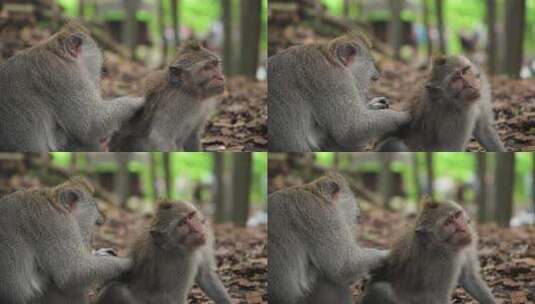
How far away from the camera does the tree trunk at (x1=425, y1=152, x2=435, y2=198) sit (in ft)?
21.0

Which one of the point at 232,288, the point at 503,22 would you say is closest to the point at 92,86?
the point at 232,288

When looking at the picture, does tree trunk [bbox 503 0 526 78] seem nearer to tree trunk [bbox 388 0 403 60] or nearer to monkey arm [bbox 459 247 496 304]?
tree trunk [bbox 388 0 403 60]

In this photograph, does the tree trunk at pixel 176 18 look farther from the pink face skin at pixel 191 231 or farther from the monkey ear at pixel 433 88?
the monkey ear at pixel 433 88

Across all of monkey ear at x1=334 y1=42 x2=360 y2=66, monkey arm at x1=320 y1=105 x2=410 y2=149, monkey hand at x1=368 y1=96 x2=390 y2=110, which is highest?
monkey ear at x1=334 y1=42 x2=360 y2=66

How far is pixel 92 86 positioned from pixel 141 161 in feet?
1.94

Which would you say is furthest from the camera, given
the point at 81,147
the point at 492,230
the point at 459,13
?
the point at 492,230

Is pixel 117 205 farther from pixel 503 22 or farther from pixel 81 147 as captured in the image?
pixel 503 22

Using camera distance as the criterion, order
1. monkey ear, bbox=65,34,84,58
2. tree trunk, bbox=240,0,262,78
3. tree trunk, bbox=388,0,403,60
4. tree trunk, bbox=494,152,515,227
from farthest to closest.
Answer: tree trunk, bbox=494,152,515,227 < tree trunk, bbox=240,0,262,78 < tree trunk, bbox=388,0,403,60 < monkey ear, bbox=65,34,84,58

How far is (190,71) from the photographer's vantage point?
20.2ft

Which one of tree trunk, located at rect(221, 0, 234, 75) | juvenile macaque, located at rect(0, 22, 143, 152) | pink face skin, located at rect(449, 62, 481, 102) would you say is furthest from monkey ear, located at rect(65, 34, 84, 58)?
pink face skin, located at rect(449, 62, 481, 102)

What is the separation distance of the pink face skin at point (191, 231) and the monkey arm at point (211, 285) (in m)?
0.26

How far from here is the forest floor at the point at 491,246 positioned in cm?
647

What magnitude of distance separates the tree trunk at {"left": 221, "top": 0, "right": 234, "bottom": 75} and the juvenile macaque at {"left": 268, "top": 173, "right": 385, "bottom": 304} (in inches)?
31.3

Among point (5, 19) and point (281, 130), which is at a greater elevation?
point (5, 19)
